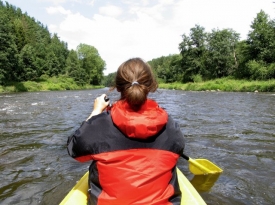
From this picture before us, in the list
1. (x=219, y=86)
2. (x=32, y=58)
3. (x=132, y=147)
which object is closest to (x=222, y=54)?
(x=219, y=86)

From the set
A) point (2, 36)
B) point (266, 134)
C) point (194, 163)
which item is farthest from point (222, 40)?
point (194, 163)

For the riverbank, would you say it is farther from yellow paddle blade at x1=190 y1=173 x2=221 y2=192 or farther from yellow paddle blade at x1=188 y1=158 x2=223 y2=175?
yellow paddle blade at x1=190 y1=173 x2=221 y2=192

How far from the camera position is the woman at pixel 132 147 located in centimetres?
184

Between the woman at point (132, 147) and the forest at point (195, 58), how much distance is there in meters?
26.6

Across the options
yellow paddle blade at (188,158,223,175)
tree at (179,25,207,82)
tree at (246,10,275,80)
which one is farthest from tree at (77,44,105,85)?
yellow paddle blade at (188,158,223,175)

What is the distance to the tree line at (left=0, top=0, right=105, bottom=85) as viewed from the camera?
1332 inches

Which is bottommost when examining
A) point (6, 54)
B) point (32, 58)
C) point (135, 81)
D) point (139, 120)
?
point (139, 120)

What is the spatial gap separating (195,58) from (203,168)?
145 ft

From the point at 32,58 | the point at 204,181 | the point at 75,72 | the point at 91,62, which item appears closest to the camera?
the point at 204,181

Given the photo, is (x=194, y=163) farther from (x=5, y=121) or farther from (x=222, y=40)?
(x=222, y=40)

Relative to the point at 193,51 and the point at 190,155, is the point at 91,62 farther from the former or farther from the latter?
the point at 190,155

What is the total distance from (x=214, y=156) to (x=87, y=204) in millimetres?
3186

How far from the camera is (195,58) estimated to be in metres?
46.2

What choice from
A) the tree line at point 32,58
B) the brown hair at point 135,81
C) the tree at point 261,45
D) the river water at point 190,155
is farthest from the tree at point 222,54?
the brown hair at point 135,81
